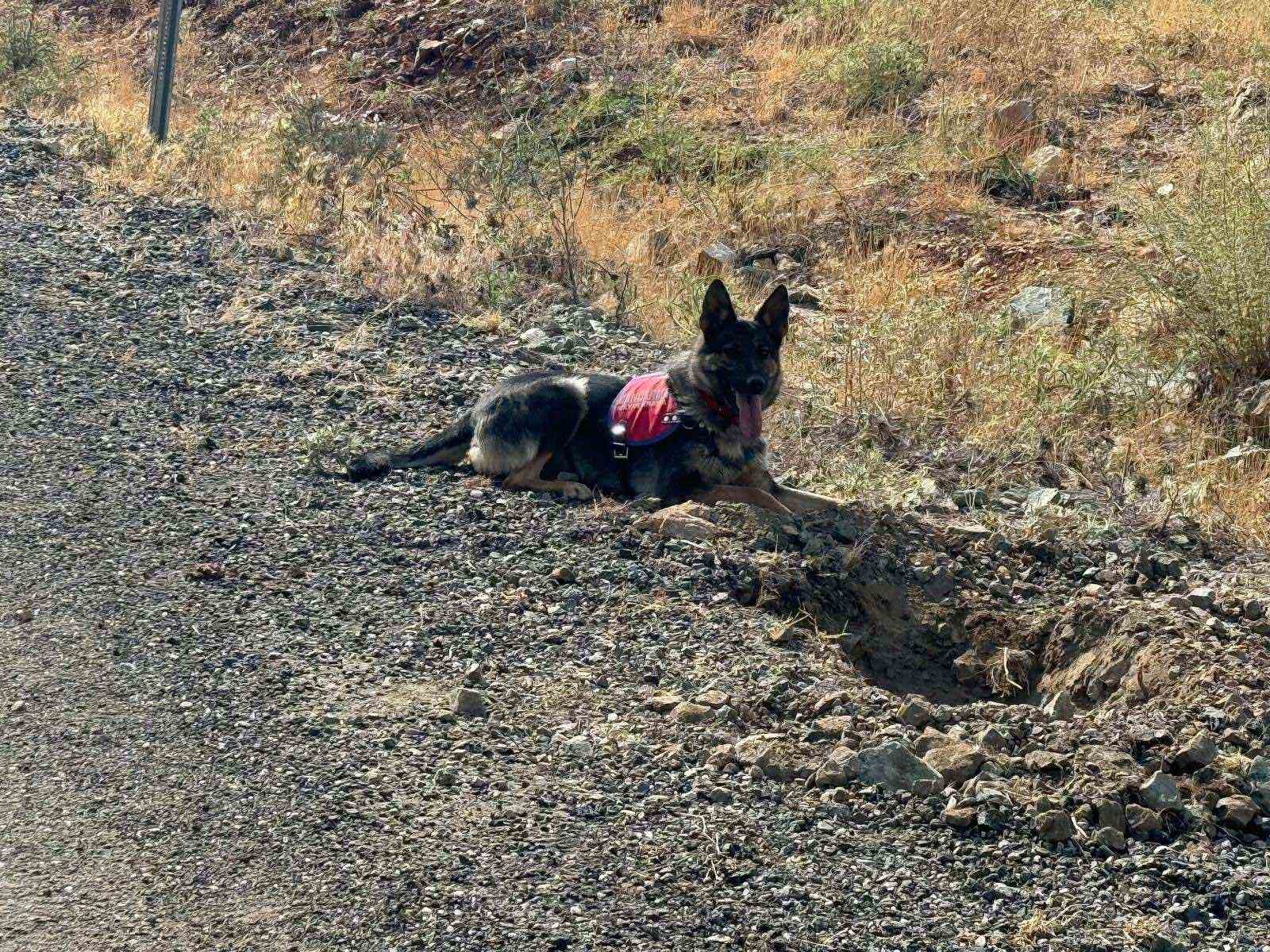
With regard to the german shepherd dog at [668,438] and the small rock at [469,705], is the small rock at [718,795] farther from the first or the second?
the german shepherd dog at [668,438]

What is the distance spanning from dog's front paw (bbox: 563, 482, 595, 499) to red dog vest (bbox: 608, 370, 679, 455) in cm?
28

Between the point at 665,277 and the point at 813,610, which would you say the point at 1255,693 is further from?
the point at 665,277

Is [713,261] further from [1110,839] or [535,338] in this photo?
[1110,839]

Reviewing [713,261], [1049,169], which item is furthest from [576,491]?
[1049,169]

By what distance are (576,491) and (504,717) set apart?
215cm

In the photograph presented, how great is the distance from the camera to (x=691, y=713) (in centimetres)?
466

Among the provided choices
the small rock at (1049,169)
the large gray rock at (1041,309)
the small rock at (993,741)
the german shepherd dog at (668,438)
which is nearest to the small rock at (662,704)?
the small rock at (993,741)

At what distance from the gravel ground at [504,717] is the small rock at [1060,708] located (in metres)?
0.08

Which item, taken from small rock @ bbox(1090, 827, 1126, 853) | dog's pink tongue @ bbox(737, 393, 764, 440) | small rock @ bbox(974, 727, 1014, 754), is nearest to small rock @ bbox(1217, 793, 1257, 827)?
small rock @ bbox(1090, 827, 1126, 853)

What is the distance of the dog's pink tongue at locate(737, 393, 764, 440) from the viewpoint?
6836 millimetres

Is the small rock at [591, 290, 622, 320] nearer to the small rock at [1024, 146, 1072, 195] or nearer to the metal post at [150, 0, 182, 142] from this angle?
the small rock at [1024, 146, 1072, 195]

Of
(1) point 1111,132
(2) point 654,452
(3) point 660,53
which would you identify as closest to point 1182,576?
(2) point 654,452

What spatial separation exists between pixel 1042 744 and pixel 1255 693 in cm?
81

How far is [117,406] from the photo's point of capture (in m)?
7.45
